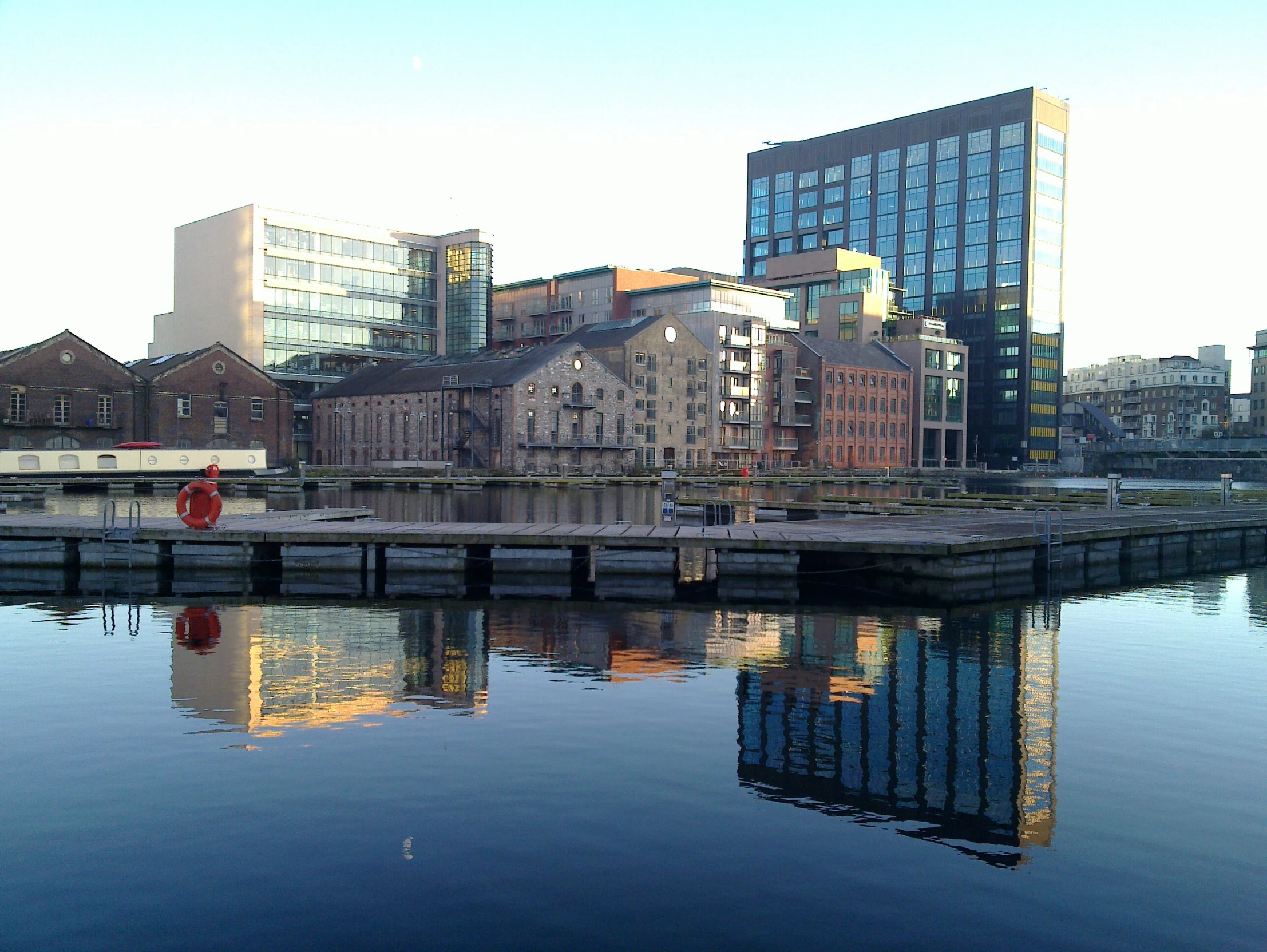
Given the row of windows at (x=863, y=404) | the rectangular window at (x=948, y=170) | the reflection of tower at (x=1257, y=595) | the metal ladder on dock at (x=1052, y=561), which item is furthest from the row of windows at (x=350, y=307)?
the reflection of tower at (x=1257, y=595)

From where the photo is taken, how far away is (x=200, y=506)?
33969mm

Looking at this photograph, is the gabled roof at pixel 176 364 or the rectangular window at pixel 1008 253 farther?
the rectangular window at pixel 1008 253

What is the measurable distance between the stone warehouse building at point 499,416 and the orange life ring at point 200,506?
64536 millimetres

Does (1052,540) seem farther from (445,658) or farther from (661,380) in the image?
(661,380)

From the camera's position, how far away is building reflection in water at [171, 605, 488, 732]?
17.3m

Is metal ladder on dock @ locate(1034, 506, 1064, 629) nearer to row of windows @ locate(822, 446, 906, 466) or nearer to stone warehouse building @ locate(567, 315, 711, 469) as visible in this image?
stone warehouse building @ locate(567, 315, 711, 469)

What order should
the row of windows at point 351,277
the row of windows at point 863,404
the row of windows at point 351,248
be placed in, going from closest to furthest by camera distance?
the row of windows at point 351,248 → the row of windows at point 351,277 → the row of windows at point 863,404

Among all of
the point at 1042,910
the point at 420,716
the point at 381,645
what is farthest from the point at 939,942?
the point at 381,645

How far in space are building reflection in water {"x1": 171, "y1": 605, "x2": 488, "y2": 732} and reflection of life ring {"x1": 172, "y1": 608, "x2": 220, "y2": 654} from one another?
38 mm

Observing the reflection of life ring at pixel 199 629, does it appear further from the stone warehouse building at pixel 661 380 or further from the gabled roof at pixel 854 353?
the gabled roof at pixel 854 353

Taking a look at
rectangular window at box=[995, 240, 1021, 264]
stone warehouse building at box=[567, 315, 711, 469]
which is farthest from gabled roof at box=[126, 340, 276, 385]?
rectangular window at box=[995, 240, 1021, 264]

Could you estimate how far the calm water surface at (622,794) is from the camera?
9992 millimetres

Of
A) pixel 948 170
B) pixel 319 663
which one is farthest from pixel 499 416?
pixel 948 170

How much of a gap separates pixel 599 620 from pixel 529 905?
52.3 feet
